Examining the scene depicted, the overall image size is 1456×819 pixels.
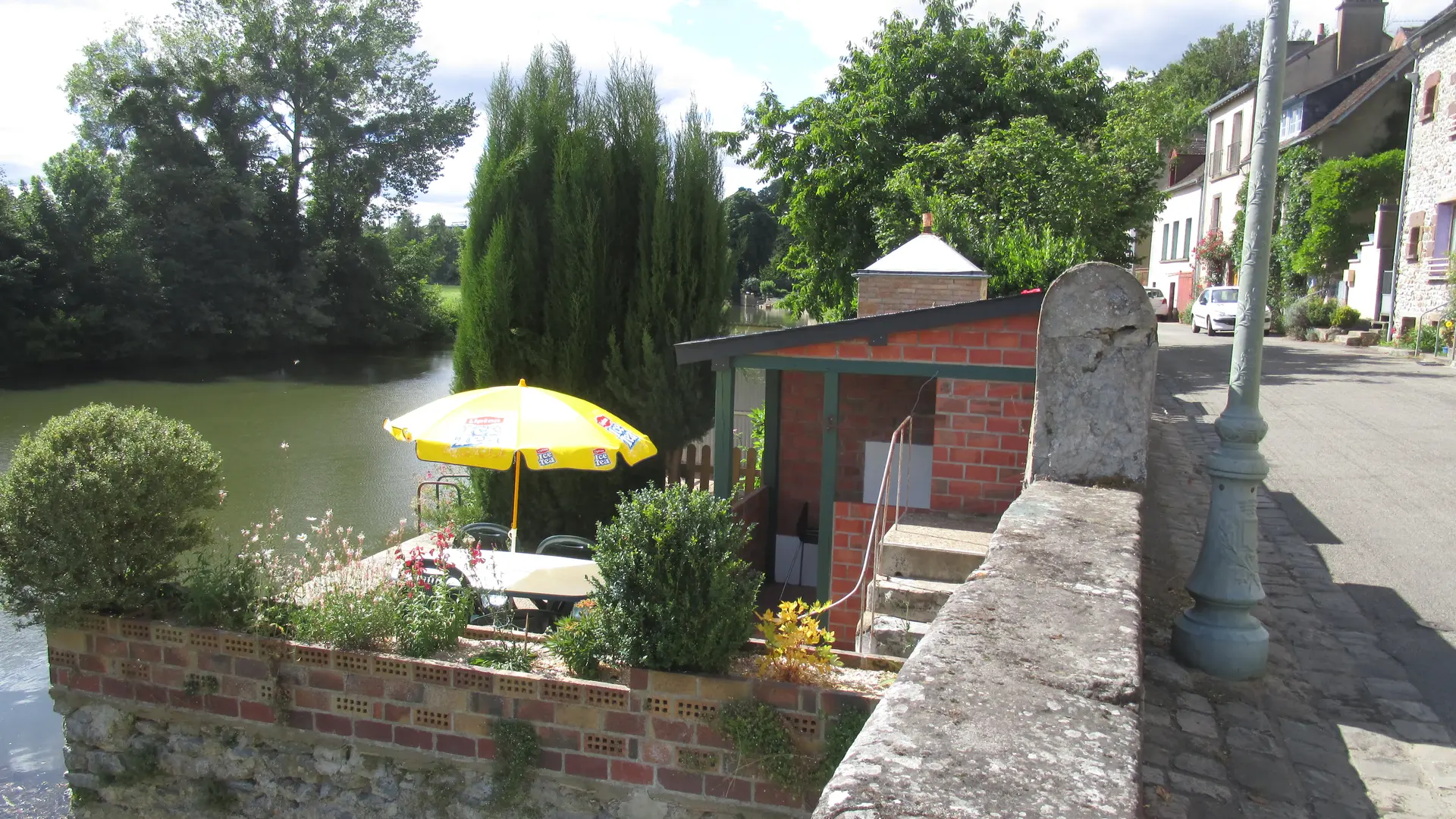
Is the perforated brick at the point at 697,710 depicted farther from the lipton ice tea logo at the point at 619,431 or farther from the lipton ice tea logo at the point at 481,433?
the lipton ice tea logo at the point at 619,431

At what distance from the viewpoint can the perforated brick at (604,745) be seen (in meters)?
4.46

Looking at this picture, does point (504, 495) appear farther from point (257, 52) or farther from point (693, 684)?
point (257, 52)

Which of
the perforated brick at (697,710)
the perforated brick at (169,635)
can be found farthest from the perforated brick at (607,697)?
the perforated brick at (169,635)

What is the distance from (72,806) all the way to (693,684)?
13.2 feet

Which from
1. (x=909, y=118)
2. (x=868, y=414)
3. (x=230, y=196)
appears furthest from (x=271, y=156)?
(x=868, y=414)

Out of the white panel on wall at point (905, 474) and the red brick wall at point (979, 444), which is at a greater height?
the red brick wall at point (979, 444)

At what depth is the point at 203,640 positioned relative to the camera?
5.24 metres

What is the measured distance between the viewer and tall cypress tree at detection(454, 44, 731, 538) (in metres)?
10.1

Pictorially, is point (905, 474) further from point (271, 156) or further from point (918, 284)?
point (271, 156)

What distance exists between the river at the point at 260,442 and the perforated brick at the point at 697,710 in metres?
5.84

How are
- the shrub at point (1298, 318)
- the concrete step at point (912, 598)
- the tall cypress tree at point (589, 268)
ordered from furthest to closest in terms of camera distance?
1. the shrub at point (1298, 318)
2. the tall cypress tree at point (589, 268)
3. the concrete step at point (912, 598)

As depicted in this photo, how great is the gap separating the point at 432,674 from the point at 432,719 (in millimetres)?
233

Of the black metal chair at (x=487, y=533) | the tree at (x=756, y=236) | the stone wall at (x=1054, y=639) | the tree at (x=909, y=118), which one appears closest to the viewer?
the stone wall at (x=1054, y=639)

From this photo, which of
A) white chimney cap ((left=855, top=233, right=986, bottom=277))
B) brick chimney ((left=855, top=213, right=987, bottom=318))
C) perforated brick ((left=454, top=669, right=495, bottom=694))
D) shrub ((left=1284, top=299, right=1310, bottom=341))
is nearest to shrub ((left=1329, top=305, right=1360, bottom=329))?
shrub ((left=1284, top=299, right=1310, bottom=341))
